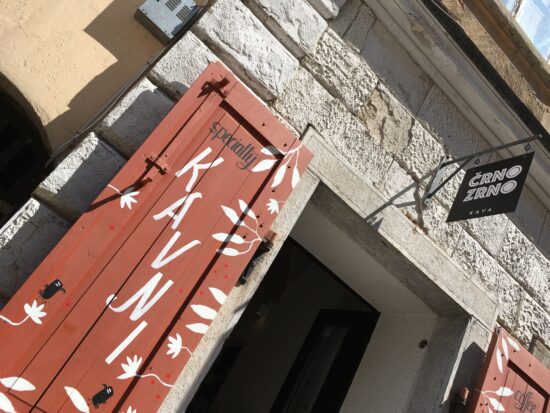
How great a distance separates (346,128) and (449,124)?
1023 mm

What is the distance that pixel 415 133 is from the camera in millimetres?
3715

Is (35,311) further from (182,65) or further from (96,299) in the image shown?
(182,65)

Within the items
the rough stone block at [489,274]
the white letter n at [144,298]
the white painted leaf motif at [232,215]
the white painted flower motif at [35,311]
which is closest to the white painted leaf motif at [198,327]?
the white letter n at [144,298]

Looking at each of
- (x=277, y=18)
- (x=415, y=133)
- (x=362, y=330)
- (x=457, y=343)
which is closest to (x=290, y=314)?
(x=362, y=330)

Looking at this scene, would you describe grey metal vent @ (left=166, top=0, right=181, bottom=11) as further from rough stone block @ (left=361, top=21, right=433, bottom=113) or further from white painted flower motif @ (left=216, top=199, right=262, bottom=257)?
white painted flower motif @ (left=216, top=199, right=262, bottom=257)

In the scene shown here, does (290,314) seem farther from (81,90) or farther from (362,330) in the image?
(81,90)

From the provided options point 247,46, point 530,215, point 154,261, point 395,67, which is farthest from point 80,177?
point 530,215

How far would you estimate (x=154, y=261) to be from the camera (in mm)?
2426

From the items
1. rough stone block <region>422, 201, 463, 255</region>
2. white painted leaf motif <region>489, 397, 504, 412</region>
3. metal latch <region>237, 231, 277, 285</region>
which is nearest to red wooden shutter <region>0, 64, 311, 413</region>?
metal latch <region>237, 231, 277, 285</region>

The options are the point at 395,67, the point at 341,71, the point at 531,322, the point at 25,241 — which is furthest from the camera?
the point at 531,322

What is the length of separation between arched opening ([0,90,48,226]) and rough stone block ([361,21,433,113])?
2.19 meters

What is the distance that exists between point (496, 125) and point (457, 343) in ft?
5.53

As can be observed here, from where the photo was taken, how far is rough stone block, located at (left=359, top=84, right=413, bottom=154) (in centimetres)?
352

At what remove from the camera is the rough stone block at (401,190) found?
11.5 ft
